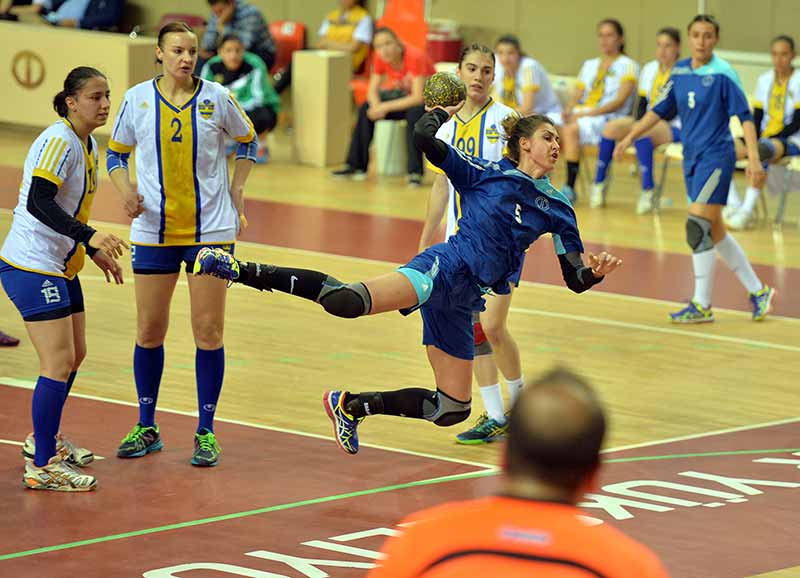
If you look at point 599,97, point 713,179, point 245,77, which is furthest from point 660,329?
point 245,77

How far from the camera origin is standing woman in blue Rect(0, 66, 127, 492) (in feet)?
20.5

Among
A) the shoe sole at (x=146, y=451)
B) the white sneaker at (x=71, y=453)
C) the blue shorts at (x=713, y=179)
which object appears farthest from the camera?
the blue shorts at (x=713, y=179)

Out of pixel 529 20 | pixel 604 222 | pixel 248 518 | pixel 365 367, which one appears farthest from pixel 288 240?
pixel 529 20

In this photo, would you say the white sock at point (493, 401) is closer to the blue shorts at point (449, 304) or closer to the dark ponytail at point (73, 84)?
the blue shorts at point (449, 304)

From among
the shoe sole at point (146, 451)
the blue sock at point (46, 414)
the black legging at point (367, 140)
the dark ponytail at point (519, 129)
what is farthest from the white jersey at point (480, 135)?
the black legging at point (367, 140)

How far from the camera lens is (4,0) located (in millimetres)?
20938

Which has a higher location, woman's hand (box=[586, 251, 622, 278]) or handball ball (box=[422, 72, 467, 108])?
handball ball (box=[422, 72, 467, 108])

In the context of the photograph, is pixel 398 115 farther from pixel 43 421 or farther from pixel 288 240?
pixel 43 421

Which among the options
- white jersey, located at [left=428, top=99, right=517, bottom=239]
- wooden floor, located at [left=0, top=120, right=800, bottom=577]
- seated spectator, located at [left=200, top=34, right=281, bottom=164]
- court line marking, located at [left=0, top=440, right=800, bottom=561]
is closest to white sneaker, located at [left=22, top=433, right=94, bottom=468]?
wooden floor, located at [left=0, top=120, right=800, bottom=577]

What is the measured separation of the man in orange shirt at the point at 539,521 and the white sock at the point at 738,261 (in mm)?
8195

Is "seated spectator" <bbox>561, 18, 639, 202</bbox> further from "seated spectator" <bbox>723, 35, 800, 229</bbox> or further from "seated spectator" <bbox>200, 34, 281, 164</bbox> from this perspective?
"seated spectator" <bbox>200, 34, 281, 164</bbox>

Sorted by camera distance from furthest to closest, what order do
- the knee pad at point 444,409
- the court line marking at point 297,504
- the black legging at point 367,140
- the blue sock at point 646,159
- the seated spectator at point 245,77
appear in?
the seated spectator at point 245,77, the black legging at point 367,140, the blue sock at point 646,159, the knee pad at point 444,409, the court line marking at point 297,504

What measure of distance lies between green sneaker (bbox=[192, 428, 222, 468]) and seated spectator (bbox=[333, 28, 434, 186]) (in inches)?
378

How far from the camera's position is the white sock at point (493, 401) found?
293 inches
